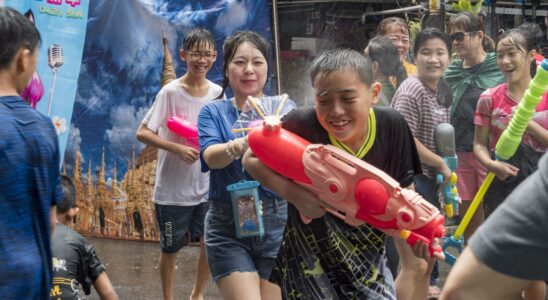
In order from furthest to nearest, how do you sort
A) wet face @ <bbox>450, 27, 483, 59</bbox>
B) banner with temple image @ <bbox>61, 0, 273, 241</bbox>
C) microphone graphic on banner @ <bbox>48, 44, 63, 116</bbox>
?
1. banner with temple image @ <bbox>61, 0, 273, 241</bbox>
2. microphone graphic on banner @ <bbox>48, 44, 63, 116</bbox>
3. wet face @ <bbox>450, 27, 483, 59</bbox>

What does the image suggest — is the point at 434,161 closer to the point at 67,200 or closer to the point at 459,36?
the point at 459,36

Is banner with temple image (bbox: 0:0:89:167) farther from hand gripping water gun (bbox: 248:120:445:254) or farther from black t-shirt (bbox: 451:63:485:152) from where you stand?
hand gripping water gun (bbox: 248:120:445:254)

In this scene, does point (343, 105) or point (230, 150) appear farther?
point (230, 150)

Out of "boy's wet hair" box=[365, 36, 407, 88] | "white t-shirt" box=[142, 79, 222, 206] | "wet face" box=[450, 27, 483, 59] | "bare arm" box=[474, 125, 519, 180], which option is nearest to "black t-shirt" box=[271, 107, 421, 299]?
"bare arm" box=[474, 125, 519, 180]

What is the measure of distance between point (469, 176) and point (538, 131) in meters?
0.77

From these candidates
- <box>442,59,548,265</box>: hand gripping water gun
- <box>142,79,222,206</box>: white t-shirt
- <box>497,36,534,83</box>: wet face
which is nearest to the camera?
<box>442,59,548,265</box>: hand gripping water gun

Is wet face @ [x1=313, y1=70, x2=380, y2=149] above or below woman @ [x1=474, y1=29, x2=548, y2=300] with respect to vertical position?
above

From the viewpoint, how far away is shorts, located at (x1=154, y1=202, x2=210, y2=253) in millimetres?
6180

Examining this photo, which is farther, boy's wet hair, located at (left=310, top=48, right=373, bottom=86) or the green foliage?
the green foliage

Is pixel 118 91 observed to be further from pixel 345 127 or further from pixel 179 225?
pixel 345 127

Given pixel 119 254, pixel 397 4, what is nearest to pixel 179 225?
pixel 119 254

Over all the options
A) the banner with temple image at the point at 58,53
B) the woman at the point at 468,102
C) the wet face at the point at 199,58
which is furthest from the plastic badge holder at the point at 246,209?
the banner with temple image at the point at 58,53

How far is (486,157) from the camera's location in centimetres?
583

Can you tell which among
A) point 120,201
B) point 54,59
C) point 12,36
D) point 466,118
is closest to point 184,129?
point 54,59
